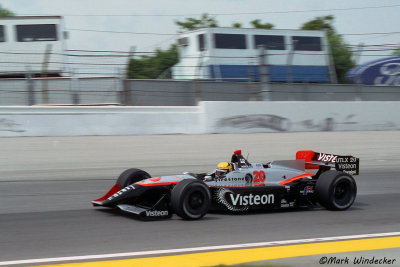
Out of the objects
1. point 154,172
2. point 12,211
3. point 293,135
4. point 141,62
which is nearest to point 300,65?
point 293,135

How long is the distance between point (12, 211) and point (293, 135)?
32.7ft

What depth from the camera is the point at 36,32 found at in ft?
60.7

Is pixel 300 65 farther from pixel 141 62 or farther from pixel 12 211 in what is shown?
pixel 12 211

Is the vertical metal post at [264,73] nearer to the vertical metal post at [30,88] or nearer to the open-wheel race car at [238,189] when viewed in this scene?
the vertical metal post at [30,88]

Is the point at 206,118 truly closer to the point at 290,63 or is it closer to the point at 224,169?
the point at 290,63

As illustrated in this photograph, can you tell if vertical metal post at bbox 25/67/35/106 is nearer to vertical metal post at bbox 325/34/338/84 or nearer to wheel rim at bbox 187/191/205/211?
wheel rim at bbox 187/191/205/211

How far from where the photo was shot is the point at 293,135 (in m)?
16.1

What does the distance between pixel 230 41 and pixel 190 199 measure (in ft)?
46.6

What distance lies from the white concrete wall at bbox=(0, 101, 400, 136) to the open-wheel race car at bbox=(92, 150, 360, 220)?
6.59 meters

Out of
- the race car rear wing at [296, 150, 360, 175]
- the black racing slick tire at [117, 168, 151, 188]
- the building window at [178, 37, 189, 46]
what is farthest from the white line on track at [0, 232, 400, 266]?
the building window at [178, 37, 189, 46]

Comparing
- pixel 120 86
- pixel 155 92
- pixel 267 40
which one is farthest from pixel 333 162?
pixel 267 40

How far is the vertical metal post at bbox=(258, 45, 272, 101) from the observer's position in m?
16.2

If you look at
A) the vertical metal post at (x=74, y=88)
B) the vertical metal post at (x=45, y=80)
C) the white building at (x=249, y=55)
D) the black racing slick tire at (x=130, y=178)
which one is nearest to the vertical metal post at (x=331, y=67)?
the white building at (x=249, y=55)

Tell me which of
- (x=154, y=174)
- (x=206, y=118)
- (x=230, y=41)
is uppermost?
(x=230, y=41)
